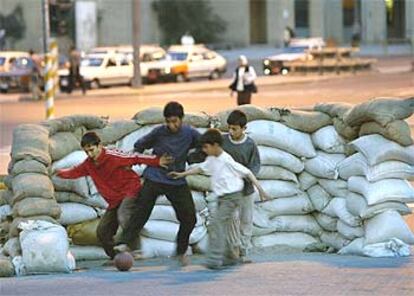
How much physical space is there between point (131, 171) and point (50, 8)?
20.8m

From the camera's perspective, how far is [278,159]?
11.4 metres

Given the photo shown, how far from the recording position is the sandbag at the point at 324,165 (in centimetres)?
1131

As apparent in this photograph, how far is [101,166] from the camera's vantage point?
9906 mm

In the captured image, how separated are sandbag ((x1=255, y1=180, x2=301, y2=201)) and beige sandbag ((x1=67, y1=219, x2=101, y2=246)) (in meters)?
1.82

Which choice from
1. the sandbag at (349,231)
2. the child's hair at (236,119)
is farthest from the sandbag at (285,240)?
the child's hair at (236,119)

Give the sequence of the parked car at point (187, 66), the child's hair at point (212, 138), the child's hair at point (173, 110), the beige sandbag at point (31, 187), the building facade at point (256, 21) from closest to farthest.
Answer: the child's hair at point (212, 138) < the child's hair at point (173, 110) < the beige sandbag at point (31, 187) < the parked car at point (187, 66) < the building facade at point (256, 21)

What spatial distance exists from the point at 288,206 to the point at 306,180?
38 centimetres

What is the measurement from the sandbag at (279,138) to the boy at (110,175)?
6.23 feet

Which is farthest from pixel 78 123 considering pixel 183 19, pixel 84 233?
pixel 183 19

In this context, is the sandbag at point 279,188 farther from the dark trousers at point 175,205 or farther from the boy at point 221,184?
the boy at point 221,184

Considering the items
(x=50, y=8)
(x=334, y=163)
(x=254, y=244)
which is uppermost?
(x=50, y=8)

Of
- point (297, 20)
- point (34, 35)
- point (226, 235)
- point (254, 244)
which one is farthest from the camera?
point (297, 20)

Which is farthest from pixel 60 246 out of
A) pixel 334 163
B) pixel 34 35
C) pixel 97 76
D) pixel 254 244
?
pixel 34 35

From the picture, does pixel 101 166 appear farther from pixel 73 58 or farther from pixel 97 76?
pixel 97 76
